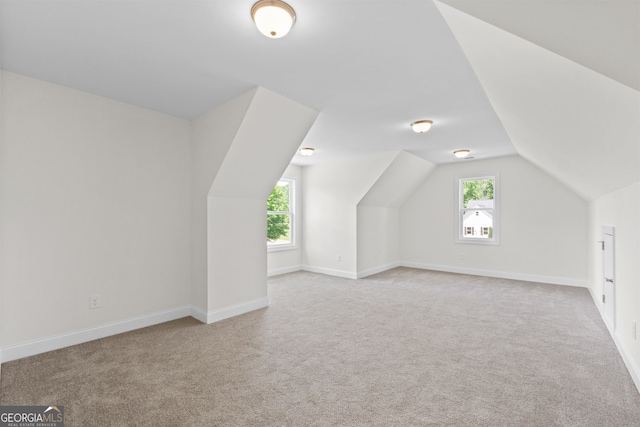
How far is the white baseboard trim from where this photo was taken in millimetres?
5113

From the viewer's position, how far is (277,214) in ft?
20.6

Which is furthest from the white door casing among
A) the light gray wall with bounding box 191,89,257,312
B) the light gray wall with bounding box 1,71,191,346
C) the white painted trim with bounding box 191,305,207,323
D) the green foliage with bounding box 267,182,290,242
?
the green foliage with bounding box 267,182,290,242

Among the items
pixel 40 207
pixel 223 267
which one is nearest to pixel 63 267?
pixel 40 207

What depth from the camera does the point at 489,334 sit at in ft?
9.96

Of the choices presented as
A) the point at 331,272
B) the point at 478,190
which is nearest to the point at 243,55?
the point at 331,272

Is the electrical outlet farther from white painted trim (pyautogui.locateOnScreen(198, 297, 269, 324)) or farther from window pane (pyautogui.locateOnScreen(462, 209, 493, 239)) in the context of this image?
window pane (pyautogui.locateOnScreen(462, 209, 493, 239))

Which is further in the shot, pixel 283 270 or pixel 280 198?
pixel 280 198

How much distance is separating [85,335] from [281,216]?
4.00 metres

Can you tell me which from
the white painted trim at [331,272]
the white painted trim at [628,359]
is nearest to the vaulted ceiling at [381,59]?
the white painted trim at [628,359]

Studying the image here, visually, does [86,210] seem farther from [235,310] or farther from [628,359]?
[628,359]

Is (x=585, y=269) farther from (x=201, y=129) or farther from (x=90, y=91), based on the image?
(x=90, y=91)

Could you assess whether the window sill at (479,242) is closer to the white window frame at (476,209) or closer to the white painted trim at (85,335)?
the white window frame at (476,209)

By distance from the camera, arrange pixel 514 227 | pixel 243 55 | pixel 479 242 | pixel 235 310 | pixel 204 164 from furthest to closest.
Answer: pixel 479 242, pixel 514 227, pixel 235 310, pixel 204 164, pixel 243 55

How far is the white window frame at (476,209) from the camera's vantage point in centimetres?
586
